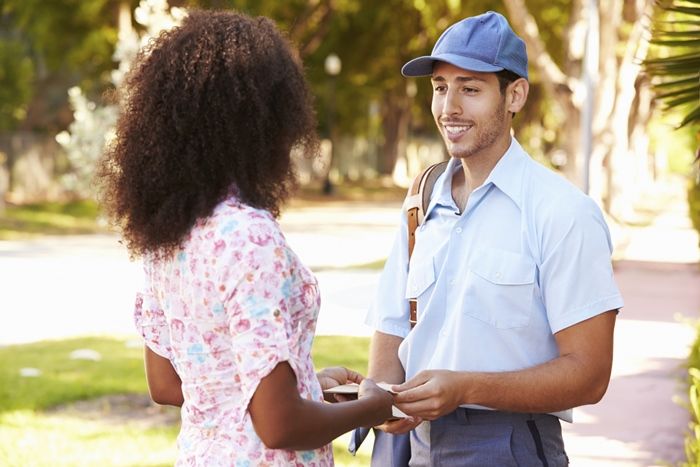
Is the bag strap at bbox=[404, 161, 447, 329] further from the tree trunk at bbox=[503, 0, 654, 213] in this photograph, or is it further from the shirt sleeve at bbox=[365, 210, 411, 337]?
the tree trunk at bbox=[503, 0, 654, 213]

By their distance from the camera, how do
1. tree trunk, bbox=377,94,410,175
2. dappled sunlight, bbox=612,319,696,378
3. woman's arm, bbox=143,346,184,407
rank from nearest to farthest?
woman's arm, bbox=143,346,184,407 → dappled sunlight, bbox=612,319,696,378 → tree trunk, bbox=377,94,410,175

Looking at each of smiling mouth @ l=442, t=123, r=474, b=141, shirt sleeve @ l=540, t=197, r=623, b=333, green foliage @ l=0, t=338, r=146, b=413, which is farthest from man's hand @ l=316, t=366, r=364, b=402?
green foliage @ l=0, t=338, r=146, b=413

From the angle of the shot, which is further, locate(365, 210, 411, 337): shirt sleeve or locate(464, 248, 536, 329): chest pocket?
locate(365, 210, 411, 337): shirt sleeve

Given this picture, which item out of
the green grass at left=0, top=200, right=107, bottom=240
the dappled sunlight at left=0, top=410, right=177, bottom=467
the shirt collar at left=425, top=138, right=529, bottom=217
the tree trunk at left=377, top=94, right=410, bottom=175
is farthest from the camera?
the tree trunk at left=377, top=94, right=410, bottom=175

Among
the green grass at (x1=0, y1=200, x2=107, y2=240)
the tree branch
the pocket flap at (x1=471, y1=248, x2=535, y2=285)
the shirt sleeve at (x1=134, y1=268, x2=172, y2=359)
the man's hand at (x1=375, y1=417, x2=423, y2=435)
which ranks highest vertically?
the pocket flap at (x1=471, y1=248, x2=535, y2=285)

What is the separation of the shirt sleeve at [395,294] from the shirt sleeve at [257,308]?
0.78 metres

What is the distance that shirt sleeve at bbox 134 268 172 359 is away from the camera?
2.97 meters

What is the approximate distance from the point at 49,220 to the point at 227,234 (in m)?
26.5

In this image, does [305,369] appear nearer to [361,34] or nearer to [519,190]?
[519,190]

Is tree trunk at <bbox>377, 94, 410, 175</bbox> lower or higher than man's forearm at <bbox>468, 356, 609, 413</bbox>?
lower

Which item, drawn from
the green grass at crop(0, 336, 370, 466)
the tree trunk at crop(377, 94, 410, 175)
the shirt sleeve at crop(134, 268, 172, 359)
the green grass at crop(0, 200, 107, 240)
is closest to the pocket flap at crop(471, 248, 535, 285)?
the shirt sleeve at crop(134, 268, 172, 359)

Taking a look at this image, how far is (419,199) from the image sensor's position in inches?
136

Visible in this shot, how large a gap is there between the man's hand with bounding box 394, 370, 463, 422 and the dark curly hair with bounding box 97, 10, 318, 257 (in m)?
0.57

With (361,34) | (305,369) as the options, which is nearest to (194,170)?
(305,369)
